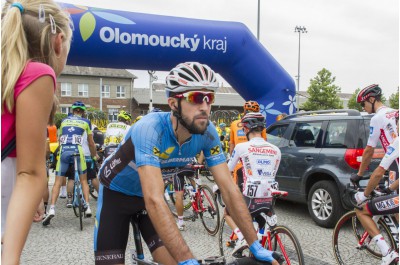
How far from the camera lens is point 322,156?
22.7 ft

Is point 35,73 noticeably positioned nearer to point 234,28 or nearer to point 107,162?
point 107,162

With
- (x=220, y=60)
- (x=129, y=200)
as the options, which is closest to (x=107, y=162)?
(x=129, y=200)

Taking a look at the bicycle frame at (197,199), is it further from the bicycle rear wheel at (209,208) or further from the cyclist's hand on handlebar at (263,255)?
the cyclist's hand on handlebar at (263,255)

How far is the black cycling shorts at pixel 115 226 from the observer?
276cm

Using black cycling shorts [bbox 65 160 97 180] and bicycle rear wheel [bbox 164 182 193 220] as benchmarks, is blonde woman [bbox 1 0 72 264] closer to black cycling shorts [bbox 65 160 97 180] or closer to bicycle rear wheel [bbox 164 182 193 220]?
bicycle rear wheel [bbox 164 182 193 220]

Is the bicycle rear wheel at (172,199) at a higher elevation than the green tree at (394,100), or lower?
lower

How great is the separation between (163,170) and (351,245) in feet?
9.86

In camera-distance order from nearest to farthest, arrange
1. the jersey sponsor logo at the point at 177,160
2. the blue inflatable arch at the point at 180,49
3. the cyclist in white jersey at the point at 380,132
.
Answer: the jersey sponsor logo at the point at 177,160 → the cyclist in white jersey at the point at 380,132 → the blue inflatable arch at the point at 180,49

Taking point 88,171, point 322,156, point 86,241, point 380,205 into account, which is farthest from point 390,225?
point 88,171

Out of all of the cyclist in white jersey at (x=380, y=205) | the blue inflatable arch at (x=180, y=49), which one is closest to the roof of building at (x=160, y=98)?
the blue inflatable arch at (x=180, y=49)

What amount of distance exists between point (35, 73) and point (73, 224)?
20.2ft

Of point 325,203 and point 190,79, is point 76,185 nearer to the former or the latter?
point 325,203

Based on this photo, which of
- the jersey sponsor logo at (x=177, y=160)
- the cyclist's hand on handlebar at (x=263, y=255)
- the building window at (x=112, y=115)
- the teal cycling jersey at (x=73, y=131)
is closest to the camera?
the cyclist's hand on handlebar at (x=263, y=255)

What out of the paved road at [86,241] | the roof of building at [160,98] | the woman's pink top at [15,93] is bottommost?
the paved road at [86,241]
